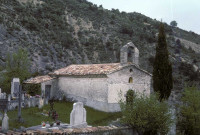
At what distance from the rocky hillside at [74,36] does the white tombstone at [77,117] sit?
25073 millimetres

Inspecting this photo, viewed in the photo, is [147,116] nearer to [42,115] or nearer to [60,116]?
[60,116]

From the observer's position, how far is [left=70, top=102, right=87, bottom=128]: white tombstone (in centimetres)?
1407

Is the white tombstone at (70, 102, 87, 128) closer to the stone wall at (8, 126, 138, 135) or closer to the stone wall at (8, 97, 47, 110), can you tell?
the stone wall at (8, 126, 138, 135)

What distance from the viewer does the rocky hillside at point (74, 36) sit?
4423 centimetres

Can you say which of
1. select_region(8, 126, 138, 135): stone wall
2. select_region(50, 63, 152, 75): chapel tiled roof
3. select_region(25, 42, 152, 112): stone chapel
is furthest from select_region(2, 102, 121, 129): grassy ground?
select_region(8, 126, 138, 135): stone wall

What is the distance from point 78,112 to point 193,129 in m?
10.8

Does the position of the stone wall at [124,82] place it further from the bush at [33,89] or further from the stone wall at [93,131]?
the bush at [33,89]

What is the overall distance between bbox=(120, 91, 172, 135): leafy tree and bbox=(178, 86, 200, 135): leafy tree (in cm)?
630

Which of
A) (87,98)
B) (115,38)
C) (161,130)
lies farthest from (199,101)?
(115,38)

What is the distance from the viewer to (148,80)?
81.8 ft

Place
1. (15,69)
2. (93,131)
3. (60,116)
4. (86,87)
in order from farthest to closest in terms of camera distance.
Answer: (15,69) → (86,87) → (60,116) → (93,131)

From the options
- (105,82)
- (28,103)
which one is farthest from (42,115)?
(105,82)

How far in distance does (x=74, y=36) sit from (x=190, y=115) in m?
38.6

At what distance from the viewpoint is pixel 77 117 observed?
46.5 ft
